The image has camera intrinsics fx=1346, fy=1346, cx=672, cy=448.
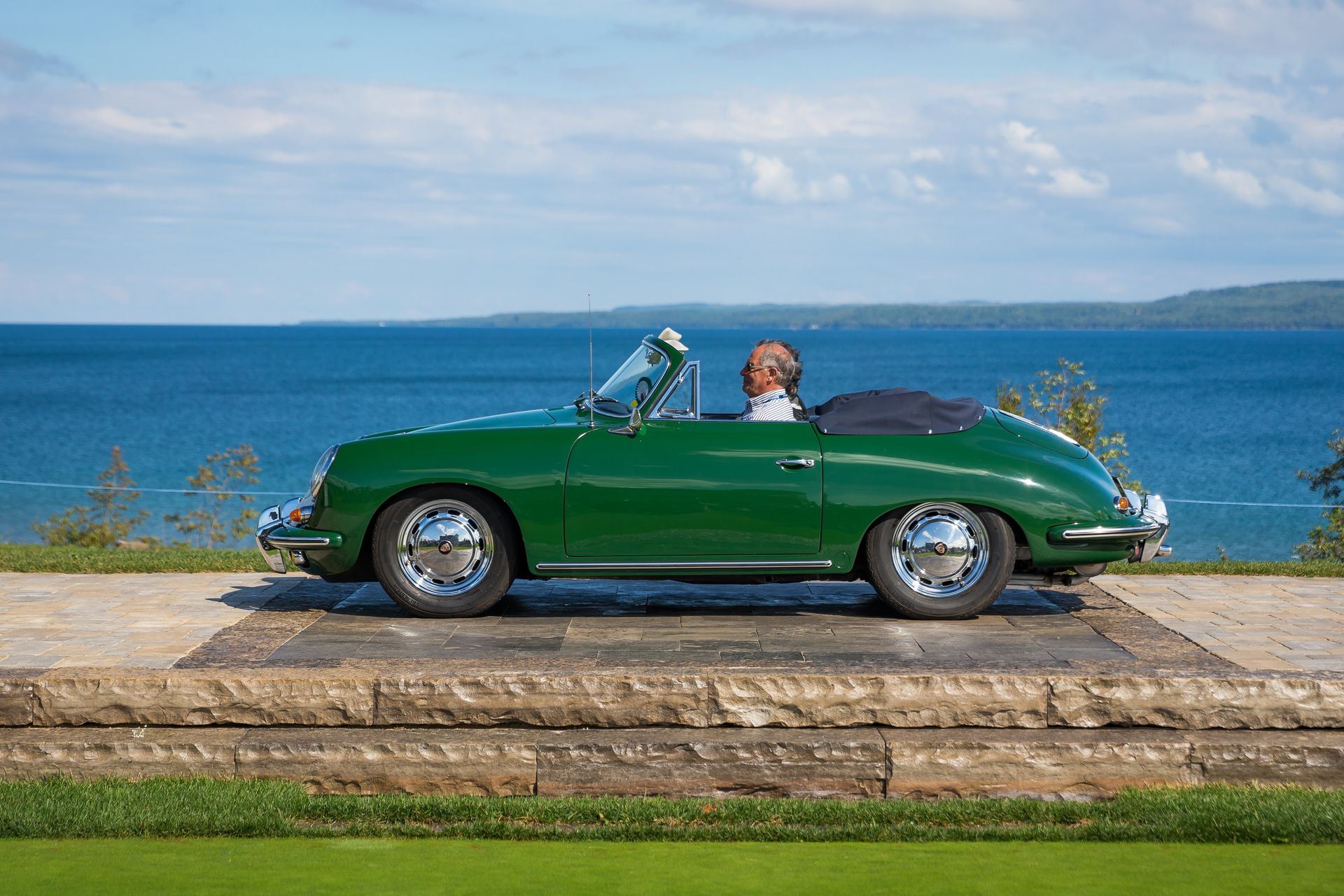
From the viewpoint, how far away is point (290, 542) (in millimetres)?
7160

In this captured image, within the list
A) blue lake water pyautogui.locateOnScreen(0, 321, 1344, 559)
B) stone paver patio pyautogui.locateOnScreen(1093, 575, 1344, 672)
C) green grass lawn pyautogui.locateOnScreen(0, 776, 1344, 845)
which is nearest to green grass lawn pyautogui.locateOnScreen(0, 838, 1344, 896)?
green grass lawn pyautogui.locateOnScreen(0, 776, 1344, 845)

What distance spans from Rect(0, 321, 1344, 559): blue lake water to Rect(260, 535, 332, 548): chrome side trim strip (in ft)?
59.2

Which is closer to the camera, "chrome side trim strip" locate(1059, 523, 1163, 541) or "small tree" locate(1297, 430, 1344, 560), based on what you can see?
"chrome side trim strip" locate(1059, 523, 1163, 541)

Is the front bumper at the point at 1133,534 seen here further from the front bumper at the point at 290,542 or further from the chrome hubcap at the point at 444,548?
the front bumper at the point at 290,542

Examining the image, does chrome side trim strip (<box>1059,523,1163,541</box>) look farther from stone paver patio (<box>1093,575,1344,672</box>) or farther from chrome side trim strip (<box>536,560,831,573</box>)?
chrome side trim strip (<box>536,560,831,573</box>)

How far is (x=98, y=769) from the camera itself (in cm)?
548

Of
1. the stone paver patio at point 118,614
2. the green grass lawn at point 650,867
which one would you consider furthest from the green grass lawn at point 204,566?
the green grass lawn at point 650,867

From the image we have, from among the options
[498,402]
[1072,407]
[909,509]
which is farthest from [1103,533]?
[498,402]

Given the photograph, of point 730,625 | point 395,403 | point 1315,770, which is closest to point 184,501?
point 730,625

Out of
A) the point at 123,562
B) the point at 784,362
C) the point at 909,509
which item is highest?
the point at 784,362

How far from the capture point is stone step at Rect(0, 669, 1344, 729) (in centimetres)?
558

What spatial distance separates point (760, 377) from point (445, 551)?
6.44 ft

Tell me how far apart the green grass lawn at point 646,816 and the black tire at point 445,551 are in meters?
1.87

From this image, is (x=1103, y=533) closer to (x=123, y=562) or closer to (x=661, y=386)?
(x=661, y=386)
